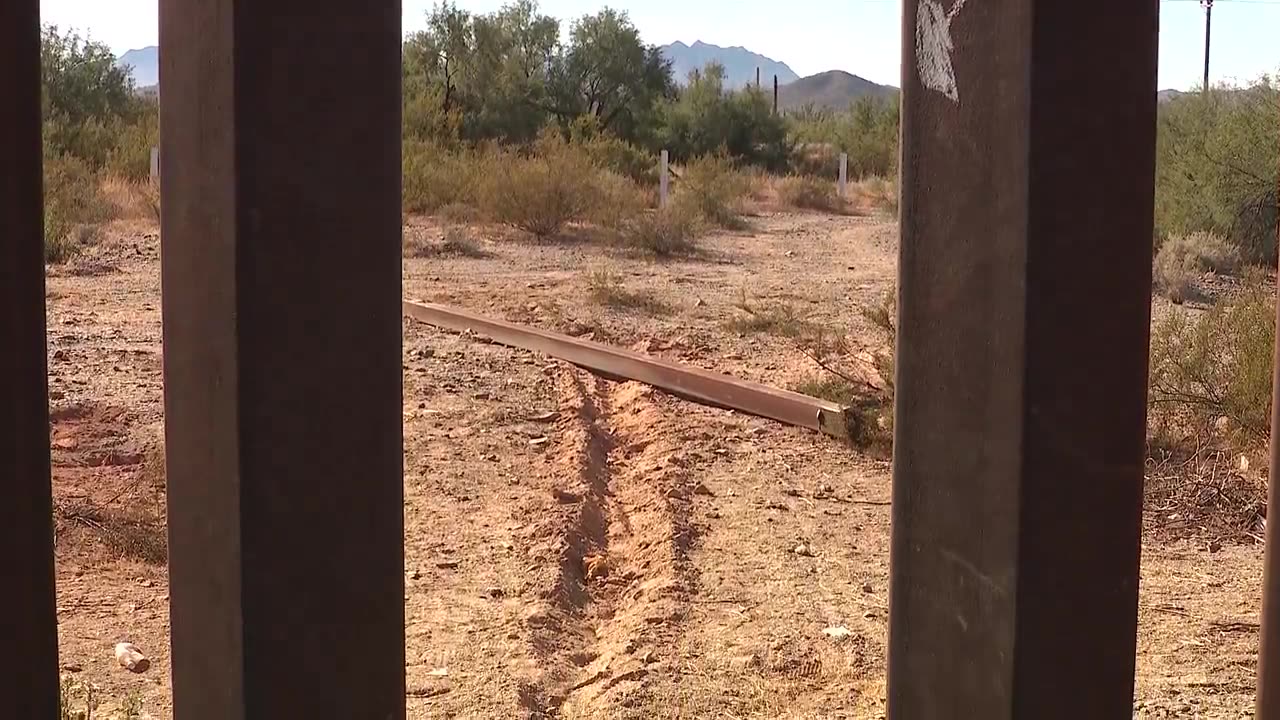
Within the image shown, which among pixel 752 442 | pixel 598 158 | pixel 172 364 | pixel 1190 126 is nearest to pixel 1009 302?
pixel 172 364

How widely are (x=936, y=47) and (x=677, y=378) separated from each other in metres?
7.47

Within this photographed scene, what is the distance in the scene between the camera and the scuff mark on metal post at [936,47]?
1.17 m

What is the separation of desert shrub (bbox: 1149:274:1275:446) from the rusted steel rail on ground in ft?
5.57

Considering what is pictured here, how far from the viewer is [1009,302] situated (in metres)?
1.11

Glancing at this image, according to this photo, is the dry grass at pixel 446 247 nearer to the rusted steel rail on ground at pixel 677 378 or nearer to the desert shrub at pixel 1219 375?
the rusted steel rail on ground at pixel 677 378

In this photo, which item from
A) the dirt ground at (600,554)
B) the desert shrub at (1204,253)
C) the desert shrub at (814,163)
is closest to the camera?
the dirt ground at (600,554)

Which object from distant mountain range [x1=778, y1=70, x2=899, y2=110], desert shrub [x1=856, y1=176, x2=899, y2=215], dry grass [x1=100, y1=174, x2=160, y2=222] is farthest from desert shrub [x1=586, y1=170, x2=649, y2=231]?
distant mountain range [x1=778, y1=70, x2=899, y2=110]

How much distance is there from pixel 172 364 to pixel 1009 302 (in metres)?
0.69

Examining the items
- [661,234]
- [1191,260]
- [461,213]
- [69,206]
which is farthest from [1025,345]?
[461,213]

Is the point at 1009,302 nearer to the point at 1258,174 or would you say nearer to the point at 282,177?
the point at 282,177

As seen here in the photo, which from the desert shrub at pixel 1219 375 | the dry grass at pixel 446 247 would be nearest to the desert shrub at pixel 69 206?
the dry grass at pixel 446 247

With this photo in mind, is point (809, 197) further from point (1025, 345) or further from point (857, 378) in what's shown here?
point (1025, 345)

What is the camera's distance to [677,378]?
28.3ft

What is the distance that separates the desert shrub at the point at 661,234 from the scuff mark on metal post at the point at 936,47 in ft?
54.4
